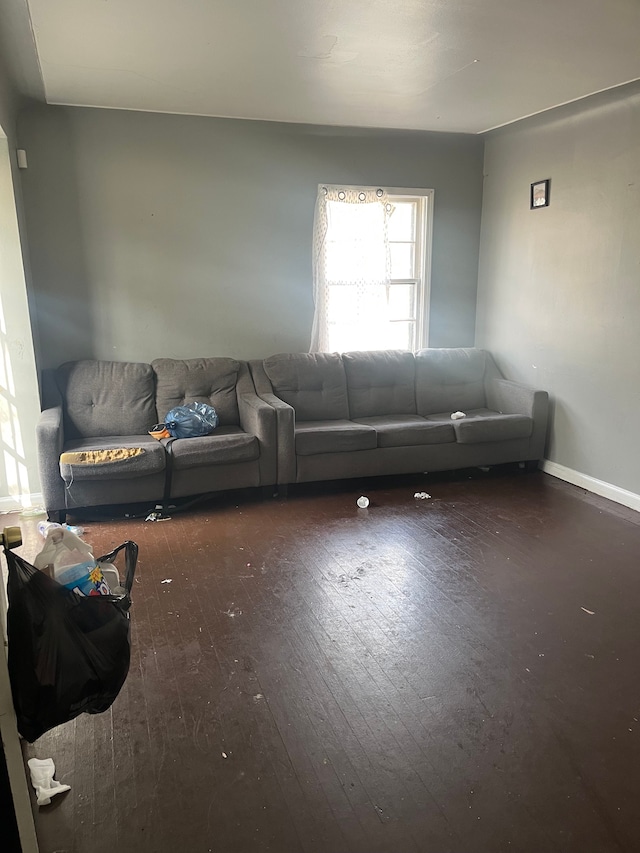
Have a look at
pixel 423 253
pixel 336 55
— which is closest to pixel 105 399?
pixel 336 55

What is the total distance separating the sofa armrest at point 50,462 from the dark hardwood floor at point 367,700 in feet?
0.70

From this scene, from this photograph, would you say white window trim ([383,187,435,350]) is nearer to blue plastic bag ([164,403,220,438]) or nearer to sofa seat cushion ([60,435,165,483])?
blue plastic bag ([164,403,220,438])

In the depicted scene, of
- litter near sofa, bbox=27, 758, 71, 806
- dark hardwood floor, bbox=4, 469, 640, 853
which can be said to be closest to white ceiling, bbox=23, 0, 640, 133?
dark hardwood floor, bbox=4, 469, 640, 853

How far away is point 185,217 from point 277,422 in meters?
1.66

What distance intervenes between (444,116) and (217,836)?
423 cm

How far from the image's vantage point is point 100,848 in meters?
1.55

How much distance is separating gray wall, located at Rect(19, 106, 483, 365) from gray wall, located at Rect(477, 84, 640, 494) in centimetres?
65

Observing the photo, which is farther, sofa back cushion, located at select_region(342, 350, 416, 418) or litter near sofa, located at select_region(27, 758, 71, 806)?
sofa back cushion, located at select_region(342, 350, 416, 418)

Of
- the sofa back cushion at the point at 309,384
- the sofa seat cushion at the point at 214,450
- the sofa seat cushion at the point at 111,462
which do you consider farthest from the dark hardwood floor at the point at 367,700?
the sofa back cushion at the point at 309,384

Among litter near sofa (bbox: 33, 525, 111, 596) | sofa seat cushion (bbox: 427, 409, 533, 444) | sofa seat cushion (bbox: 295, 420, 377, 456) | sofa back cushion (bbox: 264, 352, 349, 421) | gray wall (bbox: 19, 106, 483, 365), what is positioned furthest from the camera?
sofa back cushion (bbox: 264, 352, 349, 421)

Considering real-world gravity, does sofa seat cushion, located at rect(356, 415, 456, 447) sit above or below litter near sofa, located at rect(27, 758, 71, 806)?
above

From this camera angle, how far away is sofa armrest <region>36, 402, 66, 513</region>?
11.4ft

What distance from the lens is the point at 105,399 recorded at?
13.6 ft

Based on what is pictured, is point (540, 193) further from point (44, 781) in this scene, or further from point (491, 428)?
point (44, 781)
